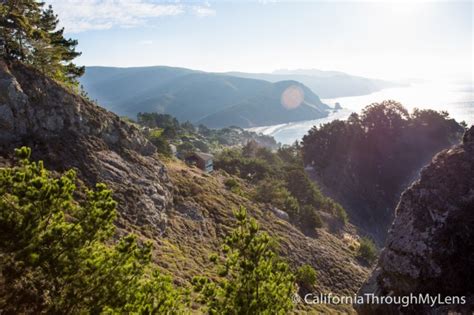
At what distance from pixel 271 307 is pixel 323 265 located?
870 inches

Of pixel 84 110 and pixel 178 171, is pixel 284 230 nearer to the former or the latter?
pixel 178 171

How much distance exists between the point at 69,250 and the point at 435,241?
1307 centimetres

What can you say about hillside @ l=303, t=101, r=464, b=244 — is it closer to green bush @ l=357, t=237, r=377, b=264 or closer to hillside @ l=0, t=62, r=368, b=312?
green bush @ l=357, t=237, r=377, b=264

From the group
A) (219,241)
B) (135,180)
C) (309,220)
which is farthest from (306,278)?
(135,180)

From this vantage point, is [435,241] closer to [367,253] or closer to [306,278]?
[306,278]

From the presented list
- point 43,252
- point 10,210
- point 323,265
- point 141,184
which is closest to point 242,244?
point 43,252

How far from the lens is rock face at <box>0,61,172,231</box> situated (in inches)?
701

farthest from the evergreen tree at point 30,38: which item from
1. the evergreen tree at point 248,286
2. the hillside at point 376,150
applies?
the hillside at point 376,150

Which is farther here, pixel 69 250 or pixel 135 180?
pixel 135 180

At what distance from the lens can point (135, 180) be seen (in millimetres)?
22938

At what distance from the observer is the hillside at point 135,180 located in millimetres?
18016

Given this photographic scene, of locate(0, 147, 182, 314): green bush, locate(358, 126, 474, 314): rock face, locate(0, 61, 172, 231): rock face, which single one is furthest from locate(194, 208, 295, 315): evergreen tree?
locate(0, 61, 172, 231): rock face

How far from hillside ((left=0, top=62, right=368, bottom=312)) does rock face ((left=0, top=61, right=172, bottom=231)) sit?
5 centimetres

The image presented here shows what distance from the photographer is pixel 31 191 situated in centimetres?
691
